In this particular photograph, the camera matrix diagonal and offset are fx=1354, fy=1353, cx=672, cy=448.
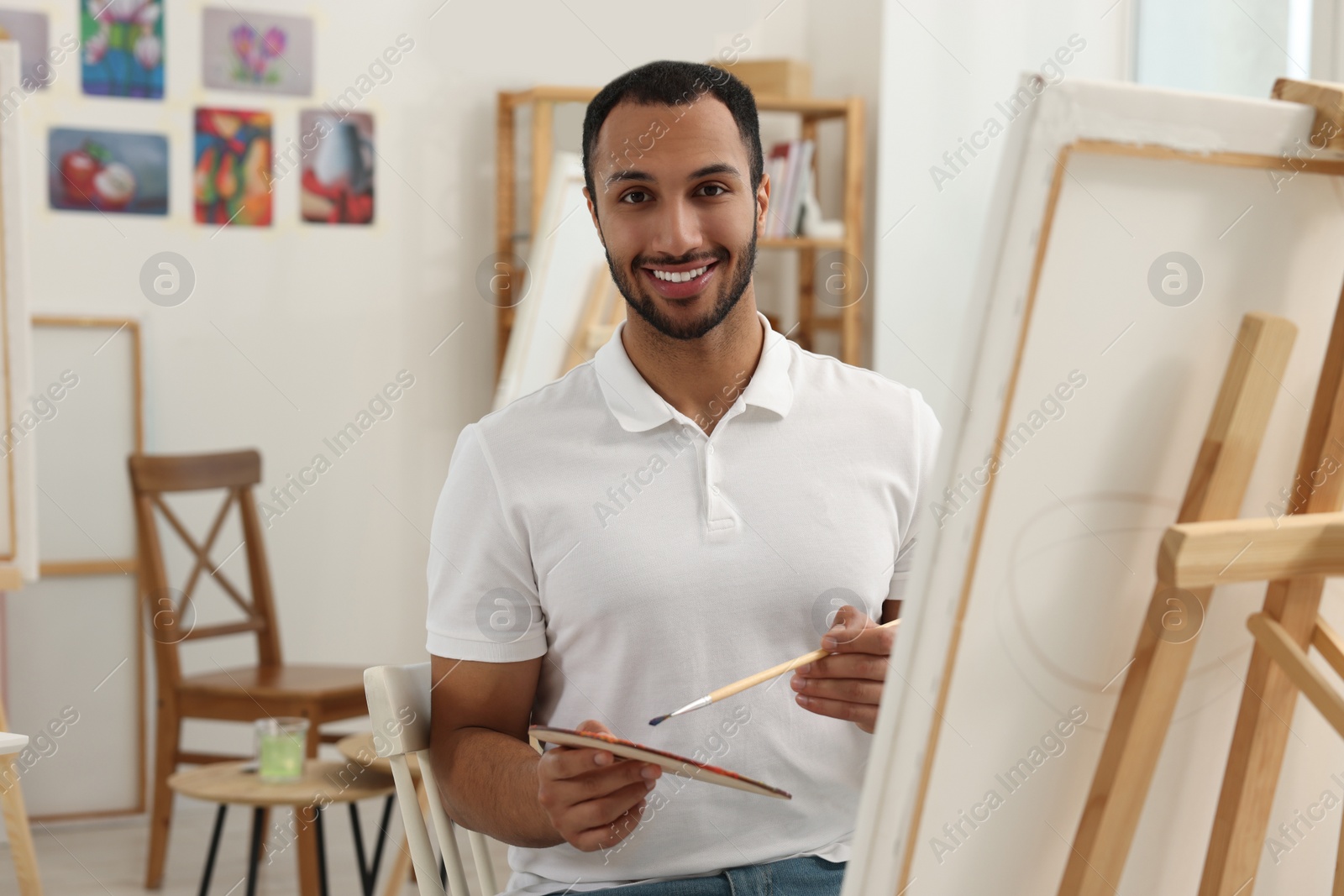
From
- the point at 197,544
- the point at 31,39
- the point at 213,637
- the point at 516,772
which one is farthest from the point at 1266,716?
the point at 31,39

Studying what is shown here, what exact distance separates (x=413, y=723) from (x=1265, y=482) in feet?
2.73

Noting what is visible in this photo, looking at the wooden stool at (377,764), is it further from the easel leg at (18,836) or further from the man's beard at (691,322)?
the man's beard at (691,322)

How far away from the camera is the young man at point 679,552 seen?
1.30m

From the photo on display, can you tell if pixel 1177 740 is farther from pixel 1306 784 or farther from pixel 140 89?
pixel 140 89

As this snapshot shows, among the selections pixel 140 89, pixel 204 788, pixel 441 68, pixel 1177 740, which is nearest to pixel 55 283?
pixel 140 89

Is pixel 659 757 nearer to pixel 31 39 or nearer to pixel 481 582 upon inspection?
pixel 481 582

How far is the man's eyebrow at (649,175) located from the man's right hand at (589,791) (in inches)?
23.4

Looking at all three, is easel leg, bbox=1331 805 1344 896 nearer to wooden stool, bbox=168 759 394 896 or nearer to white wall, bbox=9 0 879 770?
wooden stool, bbox=168 759 394 896

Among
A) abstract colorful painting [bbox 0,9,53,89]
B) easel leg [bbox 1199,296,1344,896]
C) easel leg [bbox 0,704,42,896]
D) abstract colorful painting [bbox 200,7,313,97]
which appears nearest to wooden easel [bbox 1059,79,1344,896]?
easel leg [bbox 1199,296,1344,896]

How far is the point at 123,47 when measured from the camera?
3.80 meters

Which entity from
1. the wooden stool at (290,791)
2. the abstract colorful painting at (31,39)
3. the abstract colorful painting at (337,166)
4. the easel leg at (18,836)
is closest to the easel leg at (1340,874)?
the easel leg at (18,836)

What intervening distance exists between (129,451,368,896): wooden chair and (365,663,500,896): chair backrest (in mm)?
1558

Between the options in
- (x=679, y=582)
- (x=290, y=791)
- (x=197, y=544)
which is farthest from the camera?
(x=197, y=544)

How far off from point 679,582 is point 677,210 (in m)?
0.39
